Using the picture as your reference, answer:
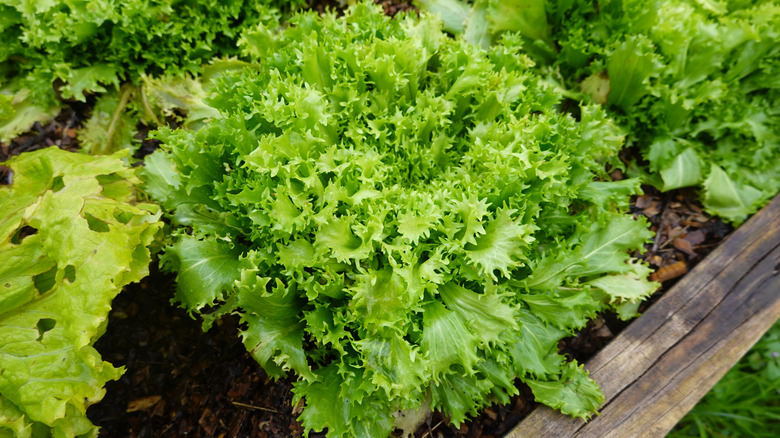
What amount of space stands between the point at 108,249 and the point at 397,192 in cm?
128

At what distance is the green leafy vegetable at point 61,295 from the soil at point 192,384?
2.15 feet

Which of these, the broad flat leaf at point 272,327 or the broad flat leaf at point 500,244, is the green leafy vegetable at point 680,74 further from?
the broad flat leaf at point 272,327

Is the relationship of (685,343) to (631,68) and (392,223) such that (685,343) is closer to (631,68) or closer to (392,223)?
(631,68)

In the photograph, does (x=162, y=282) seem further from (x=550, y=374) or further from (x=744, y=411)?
(x=744, y=411)

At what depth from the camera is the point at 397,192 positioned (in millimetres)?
2486

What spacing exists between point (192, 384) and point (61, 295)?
103 cm

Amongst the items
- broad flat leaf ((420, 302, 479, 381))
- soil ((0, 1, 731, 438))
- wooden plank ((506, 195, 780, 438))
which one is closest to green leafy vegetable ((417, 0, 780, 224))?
wooden plank ((506, 195, 780, 438))

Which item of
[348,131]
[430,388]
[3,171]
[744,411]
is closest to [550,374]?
[430,388]

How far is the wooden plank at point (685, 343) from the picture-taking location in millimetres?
2762

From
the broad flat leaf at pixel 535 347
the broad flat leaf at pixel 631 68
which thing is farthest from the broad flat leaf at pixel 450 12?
the broad flat leaf at pixel 535 347

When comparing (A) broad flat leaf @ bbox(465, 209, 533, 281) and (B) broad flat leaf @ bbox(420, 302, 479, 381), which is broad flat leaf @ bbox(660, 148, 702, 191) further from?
(B) broad flat leaf @ bbox(420, 302, 479, 381)

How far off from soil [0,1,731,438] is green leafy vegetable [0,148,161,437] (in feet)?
2.15

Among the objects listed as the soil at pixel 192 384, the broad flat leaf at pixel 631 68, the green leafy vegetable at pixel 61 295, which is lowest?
the soil at pixel 192 384

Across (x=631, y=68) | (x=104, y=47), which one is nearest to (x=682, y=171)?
(x=631, y=68)
